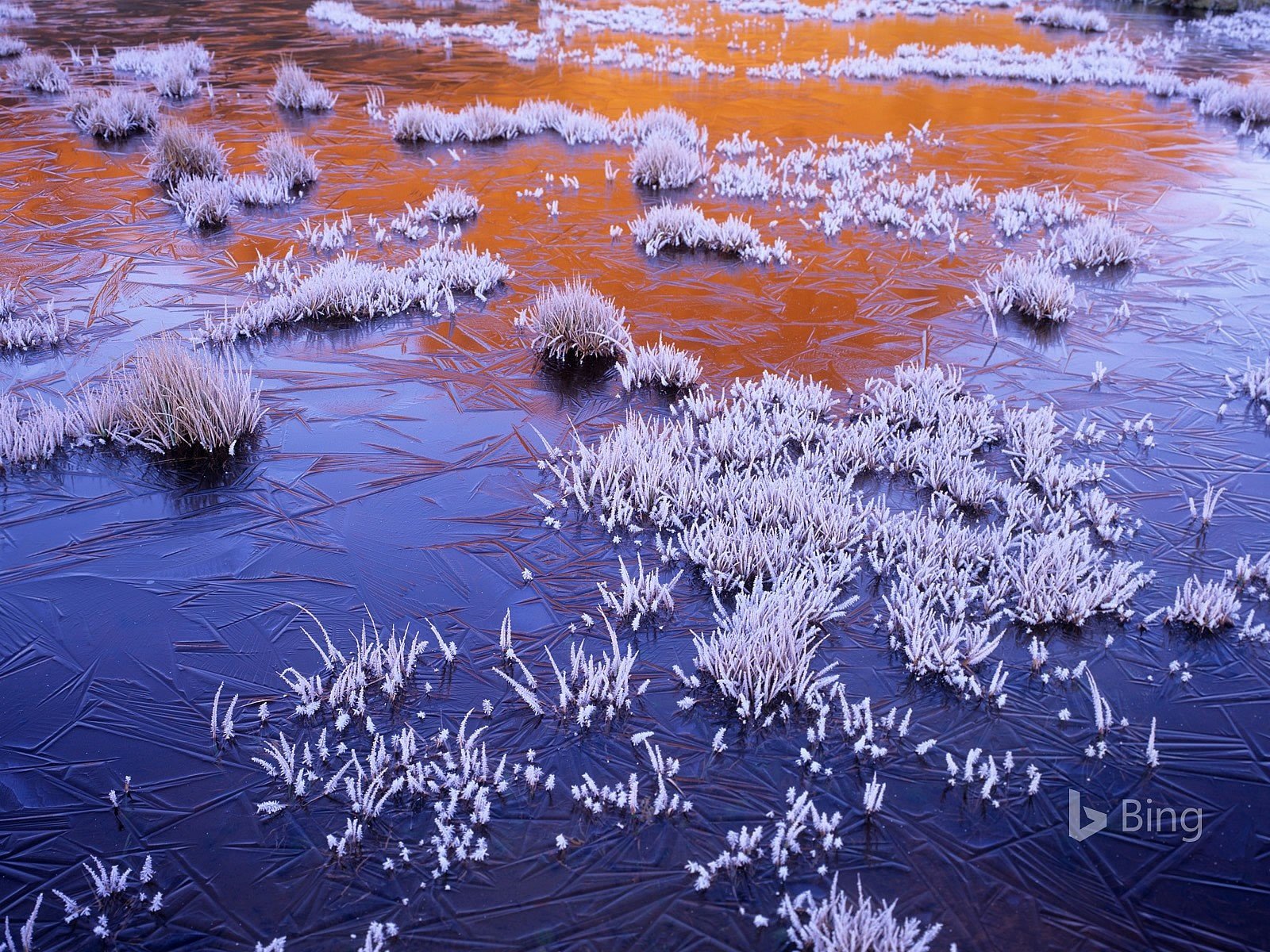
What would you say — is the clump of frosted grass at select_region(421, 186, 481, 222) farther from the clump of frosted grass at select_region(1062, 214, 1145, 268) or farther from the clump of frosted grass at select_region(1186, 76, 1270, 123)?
the clump of frosted grass at select_region(1186, 76, 1270, 123)

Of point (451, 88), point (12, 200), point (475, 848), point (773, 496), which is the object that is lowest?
point (475, 848)

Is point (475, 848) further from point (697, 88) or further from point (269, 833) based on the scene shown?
point (697, 88)

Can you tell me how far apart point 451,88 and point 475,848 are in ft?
49.2

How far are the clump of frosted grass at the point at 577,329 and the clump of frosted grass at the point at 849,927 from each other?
4386mm

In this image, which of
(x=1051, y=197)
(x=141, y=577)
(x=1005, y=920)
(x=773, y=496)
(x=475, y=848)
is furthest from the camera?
(x=1051, y=197)

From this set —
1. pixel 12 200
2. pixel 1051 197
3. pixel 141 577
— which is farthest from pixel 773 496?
pixel 12 200

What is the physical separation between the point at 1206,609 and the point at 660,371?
3.61 m

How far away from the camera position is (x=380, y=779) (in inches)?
125

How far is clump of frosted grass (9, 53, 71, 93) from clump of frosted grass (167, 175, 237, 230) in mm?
7462

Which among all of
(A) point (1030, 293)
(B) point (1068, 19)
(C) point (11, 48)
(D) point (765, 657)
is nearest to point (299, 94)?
(C) point (11, 48)

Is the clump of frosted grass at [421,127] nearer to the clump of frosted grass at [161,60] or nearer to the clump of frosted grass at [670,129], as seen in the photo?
the clump of frosted grass at [670,129]

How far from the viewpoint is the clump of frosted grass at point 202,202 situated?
8844mm

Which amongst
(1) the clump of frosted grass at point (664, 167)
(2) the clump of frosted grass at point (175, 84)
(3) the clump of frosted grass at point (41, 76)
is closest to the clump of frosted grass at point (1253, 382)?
(1) the clump of frosted grass at point (664, 167)

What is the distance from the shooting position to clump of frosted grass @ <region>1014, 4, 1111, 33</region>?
878 inches
